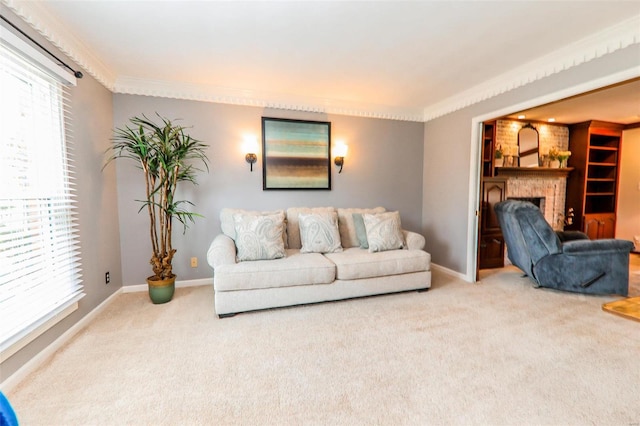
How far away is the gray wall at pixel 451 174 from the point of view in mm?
3047

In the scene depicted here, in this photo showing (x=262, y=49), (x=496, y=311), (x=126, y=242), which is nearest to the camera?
(x=262, y=49)

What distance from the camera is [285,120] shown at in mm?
3615

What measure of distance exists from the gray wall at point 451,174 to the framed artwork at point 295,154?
1.59 m

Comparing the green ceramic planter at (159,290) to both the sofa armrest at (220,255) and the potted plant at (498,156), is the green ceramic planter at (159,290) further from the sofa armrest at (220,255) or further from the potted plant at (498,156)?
the potted plant at (498,156)

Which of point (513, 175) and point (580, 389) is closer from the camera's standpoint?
point (580, 389)

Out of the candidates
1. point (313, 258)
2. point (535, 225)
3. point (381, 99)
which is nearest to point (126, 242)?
point (313, 258)

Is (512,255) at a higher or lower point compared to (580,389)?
higher

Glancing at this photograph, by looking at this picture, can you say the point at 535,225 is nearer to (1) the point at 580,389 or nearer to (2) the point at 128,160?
(1) the point at 580,389

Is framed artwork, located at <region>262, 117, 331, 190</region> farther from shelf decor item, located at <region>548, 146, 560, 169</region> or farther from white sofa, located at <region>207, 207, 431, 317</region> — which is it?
shelf decor item, located at <region>548, 146, 560, 169</region>

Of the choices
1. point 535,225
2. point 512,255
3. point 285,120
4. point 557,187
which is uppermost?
point 285,120

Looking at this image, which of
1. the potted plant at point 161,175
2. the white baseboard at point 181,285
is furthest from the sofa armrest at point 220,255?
the white baseboard at point 181,285

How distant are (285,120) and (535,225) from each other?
3199mm

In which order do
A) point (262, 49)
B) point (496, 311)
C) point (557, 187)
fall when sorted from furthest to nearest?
point (557, 187), point (496, 311), point (262, 49)

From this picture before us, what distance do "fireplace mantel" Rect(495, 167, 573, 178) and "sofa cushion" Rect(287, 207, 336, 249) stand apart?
2.71m
